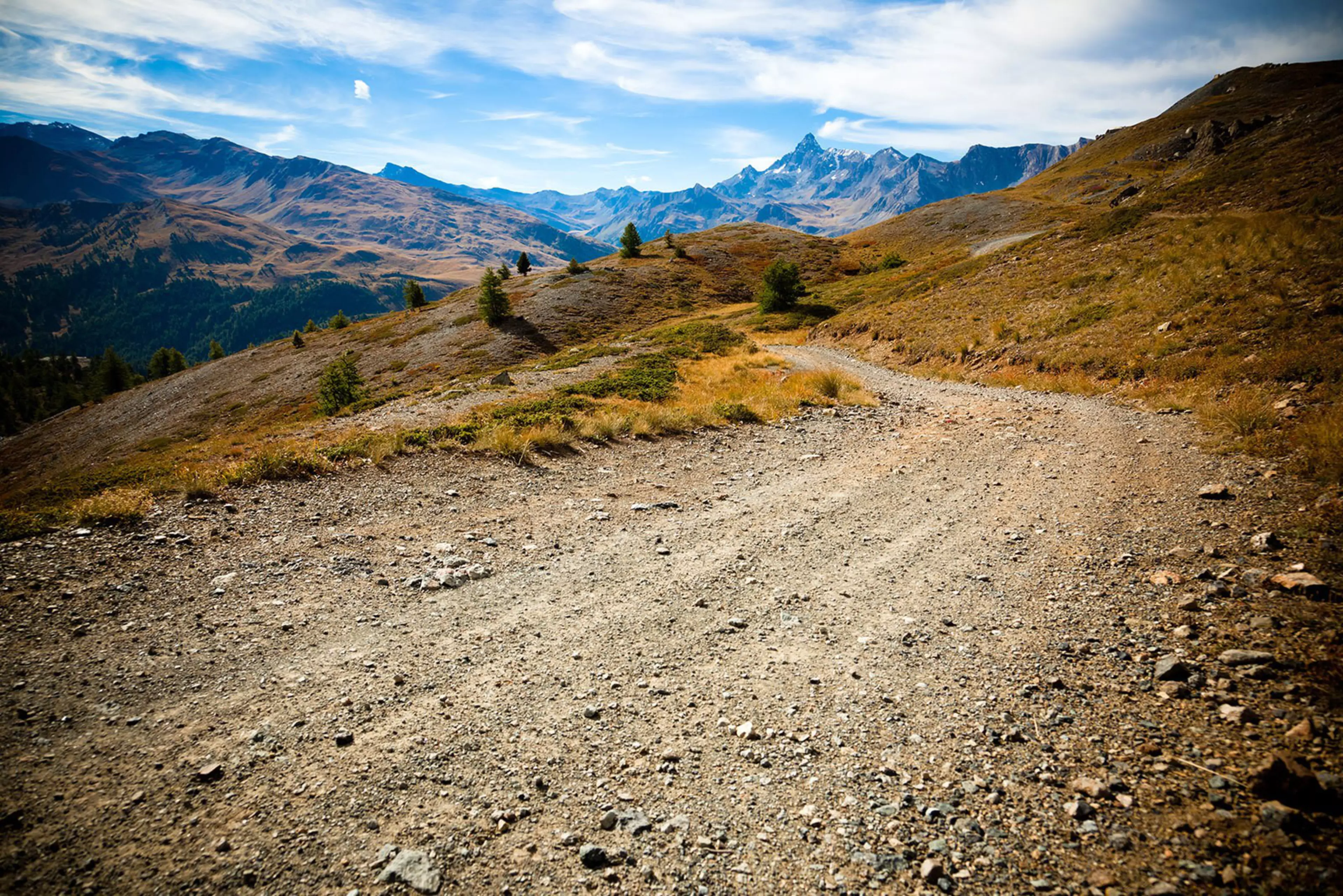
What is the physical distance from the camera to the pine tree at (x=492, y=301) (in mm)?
63000

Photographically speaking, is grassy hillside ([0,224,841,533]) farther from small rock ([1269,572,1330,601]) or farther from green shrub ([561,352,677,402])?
small rock ([1269,572,1330,601])

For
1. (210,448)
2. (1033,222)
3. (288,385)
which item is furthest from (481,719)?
(1033,222)

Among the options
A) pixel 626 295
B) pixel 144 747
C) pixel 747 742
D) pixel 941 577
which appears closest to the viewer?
pixel 144 747

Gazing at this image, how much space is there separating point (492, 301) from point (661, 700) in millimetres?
65128

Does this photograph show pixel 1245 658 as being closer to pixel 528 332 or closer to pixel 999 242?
pixel 528 332

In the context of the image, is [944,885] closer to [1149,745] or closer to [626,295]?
[1149,745]

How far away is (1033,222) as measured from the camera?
266 ft

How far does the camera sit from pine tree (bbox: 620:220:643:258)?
305 ft

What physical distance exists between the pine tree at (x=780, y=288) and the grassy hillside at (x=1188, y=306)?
10417 millimetres

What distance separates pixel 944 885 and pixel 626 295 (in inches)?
2946

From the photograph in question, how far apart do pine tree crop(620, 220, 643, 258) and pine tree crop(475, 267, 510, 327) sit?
35673 millimetres

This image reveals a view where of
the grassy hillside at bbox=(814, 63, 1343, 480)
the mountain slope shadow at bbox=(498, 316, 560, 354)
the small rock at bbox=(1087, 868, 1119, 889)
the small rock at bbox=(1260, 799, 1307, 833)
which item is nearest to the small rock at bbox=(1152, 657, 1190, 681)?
the small rock at bbox=(1260, 799, 1307, 833)

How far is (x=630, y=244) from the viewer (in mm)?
95438

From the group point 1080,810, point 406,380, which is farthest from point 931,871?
point 406,380
